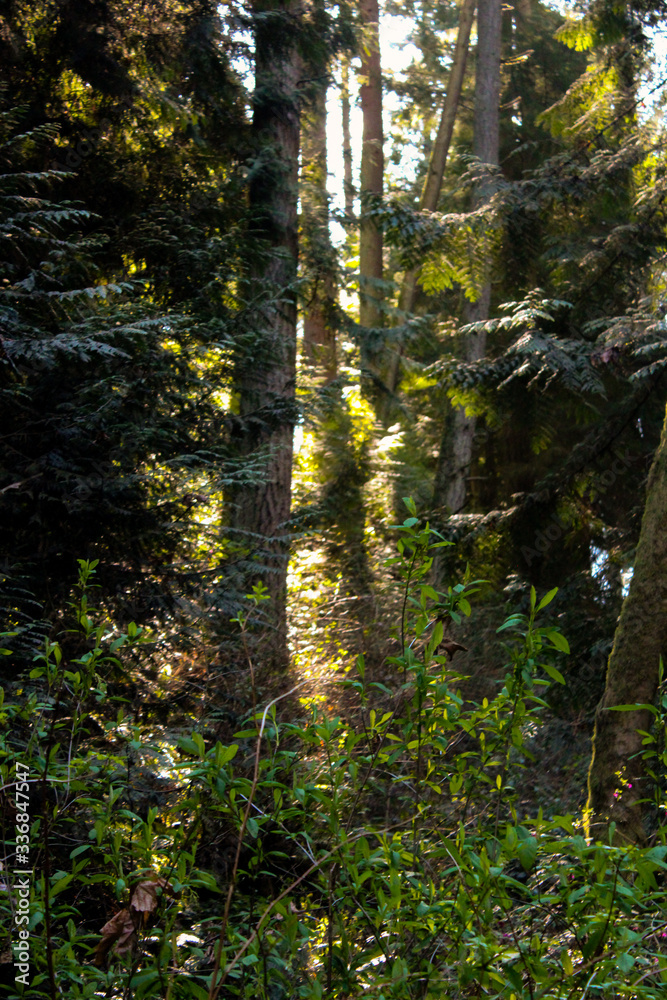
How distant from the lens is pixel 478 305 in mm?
11977

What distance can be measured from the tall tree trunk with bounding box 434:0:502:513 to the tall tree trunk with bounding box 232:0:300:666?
291 cm

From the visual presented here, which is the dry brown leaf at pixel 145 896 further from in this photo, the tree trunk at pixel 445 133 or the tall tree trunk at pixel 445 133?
the tall tree trunk at pixel 445 133

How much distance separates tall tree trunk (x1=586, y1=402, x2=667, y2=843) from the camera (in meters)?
5.17

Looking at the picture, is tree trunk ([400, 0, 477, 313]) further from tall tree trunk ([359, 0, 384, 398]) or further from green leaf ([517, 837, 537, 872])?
green leaf ([517, 837, 537, 872])

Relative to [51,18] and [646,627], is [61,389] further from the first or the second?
[646,627]

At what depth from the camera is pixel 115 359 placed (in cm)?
585

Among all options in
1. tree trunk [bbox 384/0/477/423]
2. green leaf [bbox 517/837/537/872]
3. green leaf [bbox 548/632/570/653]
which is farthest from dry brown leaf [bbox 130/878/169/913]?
tree trunk [bbox 384/0/477/423]

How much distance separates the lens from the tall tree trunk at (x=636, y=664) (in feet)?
17.0

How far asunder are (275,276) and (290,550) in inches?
123

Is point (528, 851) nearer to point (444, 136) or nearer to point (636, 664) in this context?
point (636, 664)

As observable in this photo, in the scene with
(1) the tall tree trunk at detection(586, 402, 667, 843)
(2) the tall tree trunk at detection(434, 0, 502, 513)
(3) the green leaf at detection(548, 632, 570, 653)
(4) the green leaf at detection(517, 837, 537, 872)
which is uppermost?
(2) the tall tree trunk at detection(434, 0, 502, 513)

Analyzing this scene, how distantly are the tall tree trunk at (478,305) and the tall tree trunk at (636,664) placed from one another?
5.58 m

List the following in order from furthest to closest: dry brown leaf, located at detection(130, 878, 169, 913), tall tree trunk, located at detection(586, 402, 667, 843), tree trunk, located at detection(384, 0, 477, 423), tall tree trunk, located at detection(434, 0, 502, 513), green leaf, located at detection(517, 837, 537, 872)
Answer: tree trunk, located at detection(384, 0, 477, 423)
tall tree trunk, located at detection(434, 0, 502, 513)
tall tree trunk, located at detection(586, 402, 667, 843)
dry brown leaf, located at detection(130, 878, 169, 913)
green leaf, located at detection(517, 837, 537, 872)

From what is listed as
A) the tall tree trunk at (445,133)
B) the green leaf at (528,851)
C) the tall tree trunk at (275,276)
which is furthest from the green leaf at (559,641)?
the tall tree trunk at (445,133)
